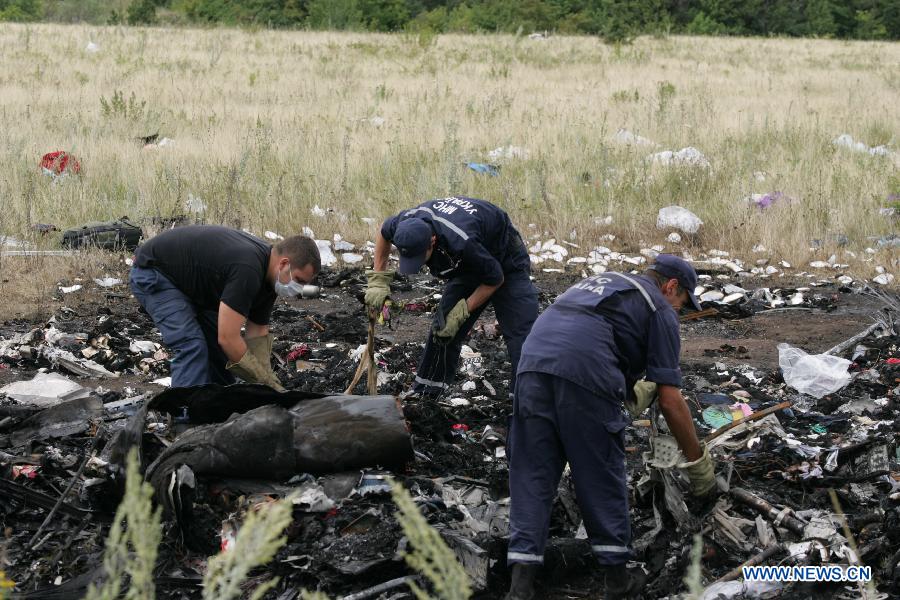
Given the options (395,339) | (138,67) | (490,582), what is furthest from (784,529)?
(138,67)

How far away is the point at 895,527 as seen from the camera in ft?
11.9

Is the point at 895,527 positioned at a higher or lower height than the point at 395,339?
higher

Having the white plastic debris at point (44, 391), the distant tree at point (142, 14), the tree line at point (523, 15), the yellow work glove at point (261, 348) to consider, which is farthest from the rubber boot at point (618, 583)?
the distant tree at point (142, 14)

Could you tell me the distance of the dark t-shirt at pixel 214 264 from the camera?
436cm

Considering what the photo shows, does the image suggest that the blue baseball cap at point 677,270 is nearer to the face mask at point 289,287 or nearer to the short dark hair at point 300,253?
the short dark hair at point 300,253

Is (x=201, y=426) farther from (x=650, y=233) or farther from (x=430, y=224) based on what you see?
(x=650, y=233)

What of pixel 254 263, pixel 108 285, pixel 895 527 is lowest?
pixel 108 285

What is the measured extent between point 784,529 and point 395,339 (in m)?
3.51

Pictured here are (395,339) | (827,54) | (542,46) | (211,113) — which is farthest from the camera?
(827,54)

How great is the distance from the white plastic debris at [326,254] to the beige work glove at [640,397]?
4.99 meters

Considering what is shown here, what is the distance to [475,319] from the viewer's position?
213 inches

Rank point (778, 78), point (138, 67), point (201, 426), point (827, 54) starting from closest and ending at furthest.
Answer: point (201, 426)
point (138, 67)
point (778, 78)
point (827, 54)

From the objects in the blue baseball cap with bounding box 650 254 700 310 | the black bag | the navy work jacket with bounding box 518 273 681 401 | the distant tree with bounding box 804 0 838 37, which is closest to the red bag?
the black bag

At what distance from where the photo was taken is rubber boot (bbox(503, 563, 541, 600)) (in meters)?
3.43
